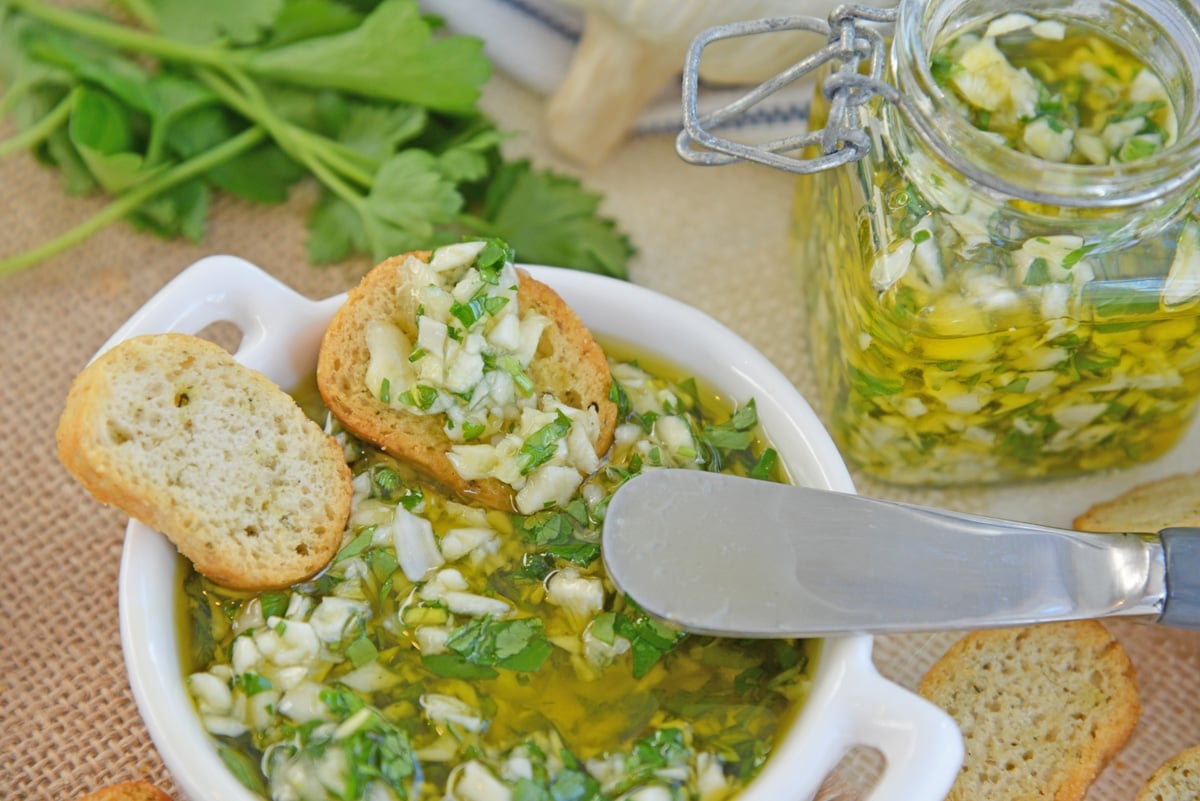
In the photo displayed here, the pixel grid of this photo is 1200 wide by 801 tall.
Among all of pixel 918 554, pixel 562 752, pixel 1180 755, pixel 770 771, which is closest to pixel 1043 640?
pixel 1180 755

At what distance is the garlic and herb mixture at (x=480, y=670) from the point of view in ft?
4.75

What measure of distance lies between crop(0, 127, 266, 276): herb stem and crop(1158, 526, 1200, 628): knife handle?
1.62 metres

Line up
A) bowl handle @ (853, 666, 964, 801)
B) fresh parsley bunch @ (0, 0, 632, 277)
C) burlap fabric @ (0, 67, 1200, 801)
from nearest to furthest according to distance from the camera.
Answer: bowl handle @ (853, 666, 964, 801)
burlap fabric @ (0, 67, 1200, 801)
fresh parsley bunch @ (0, 0, 632, 277)

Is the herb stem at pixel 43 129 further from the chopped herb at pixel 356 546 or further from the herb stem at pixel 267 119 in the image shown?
the chopped herb at pixel 356 546

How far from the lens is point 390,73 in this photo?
2143mm

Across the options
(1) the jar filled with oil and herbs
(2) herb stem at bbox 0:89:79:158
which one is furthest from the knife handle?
(2) herb stem at bbox 0:89:79:158

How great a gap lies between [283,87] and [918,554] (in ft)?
4.67

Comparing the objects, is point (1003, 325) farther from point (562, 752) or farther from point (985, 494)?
point (562, 752)

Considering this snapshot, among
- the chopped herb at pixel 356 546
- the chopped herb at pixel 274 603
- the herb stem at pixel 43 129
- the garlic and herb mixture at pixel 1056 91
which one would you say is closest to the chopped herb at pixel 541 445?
the chopped herb at pixel 356 546

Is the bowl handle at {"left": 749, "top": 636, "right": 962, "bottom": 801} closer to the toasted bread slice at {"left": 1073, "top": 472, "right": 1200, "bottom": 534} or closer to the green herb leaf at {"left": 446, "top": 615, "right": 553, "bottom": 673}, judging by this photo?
the green herb leaf at {"left": 446, "top": 615, "right": 553, "bottom": 673}

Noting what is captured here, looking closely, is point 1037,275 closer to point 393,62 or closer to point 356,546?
point 356,546

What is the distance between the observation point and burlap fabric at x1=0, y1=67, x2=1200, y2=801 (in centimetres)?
182

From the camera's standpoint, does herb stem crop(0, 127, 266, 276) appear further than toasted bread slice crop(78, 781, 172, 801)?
Yes

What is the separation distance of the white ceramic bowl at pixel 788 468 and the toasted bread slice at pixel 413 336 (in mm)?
71
